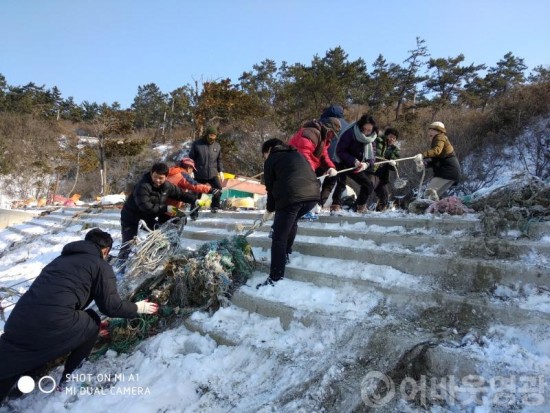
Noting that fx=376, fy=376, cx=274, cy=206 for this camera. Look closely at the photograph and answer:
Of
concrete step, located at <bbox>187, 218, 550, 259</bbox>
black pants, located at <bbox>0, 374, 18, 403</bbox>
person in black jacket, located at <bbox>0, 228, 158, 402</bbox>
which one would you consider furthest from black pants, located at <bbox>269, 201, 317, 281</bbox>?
black pants, located at <bbox>0, 374, 18, 403</bbox>

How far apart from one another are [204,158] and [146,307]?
3921 mm

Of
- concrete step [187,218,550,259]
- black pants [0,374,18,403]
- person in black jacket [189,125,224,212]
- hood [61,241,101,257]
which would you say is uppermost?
person in black jacket [189,125,224,212]

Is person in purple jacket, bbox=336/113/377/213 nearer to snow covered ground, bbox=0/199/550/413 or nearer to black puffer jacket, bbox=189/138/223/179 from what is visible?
snow covered ground, bbox=0/199/550/413

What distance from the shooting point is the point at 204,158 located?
692 cm

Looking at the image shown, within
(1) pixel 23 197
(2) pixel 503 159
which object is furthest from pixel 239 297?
(1) pixel 23 197

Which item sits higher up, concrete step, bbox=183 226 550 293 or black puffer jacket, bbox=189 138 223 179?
black puffer jacket, bbox=189 138 223 179

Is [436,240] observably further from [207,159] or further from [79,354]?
[207,159]

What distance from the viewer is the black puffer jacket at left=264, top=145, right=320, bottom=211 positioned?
3541 millimetres

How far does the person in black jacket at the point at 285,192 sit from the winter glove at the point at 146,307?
989 mm

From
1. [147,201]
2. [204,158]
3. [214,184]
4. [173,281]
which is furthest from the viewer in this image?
[214,184]

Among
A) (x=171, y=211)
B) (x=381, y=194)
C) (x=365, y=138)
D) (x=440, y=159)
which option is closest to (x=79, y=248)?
(x=171, y=211)

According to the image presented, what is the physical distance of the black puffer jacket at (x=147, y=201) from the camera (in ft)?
16.1

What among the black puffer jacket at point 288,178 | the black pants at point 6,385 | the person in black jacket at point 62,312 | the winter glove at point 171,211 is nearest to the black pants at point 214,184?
the winter glove at point 171,211

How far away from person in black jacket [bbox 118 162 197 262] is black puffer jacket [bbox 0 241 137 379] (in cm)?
191
